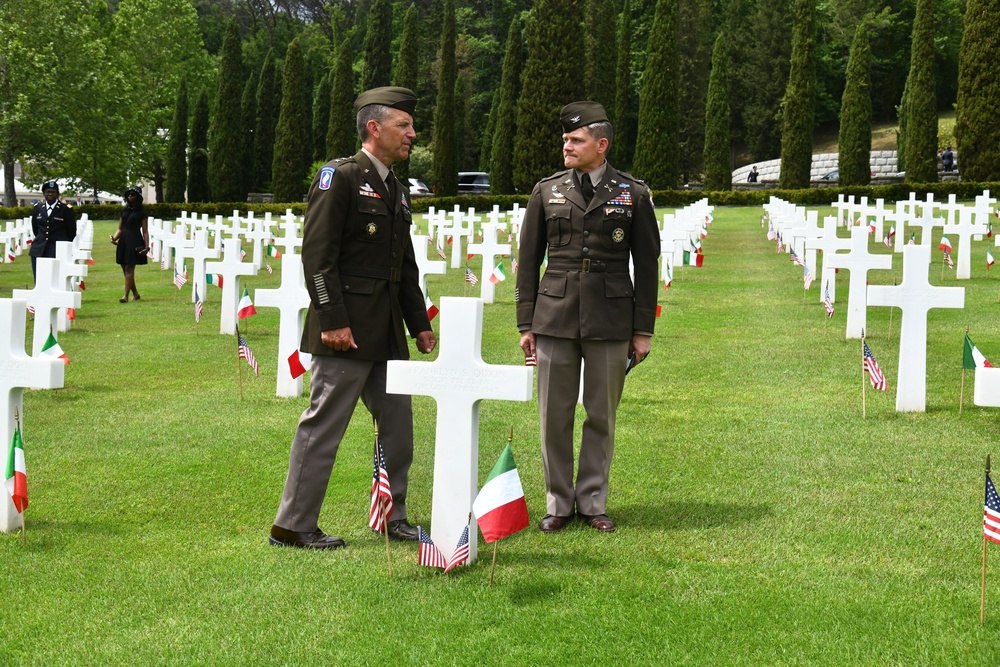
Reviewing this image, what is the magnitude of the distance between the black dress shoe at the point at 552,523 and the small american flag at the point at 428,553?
720mm

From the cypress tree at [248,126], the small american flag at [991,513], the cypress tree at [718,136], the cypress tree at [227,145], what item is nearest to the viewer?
the small american flag at [991,513]

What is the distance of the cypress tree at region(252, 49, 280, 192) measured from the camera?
55.8 meters

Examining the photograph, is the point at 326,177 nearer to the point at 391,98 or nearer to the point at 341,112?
the point at 391,98

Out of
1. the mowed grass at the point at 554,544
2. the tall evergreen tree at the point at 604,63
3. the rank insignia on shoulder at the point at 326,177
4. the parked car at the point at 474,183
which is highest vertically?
the tall evergreen tree at the point at 604,63

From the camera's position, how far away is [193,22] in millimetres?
63438

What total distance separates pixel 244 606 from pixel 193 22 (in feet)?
206

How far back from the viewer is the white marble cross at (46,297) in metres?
10.1

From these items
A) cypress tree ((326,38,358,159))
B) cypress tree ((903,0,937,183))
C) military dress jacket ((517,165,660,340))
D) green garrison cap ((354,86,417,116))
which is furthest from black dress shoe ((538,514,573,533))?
cypress tree ((326,38,358,159))

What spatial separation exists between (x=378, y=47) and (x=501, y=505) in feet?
164

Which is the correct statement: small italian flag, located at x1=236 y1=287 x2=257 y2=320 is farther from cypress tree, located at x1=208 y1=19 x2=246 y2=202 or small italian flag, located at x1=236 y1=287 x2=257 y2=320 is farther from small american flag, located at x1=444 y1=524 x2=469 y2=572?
cypress tree, located at x1=208 y1=19 x2=246 y2=202

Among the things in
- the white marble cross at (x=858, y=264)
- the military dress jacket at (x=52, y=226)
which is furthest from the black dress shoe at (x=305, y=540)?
the military dress jacket at (x=52, y=226)

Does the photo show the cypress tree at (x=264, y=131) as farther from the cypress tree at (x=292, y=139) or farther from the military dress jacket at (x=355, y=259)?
the military dress jacket at (x=355, y=259)

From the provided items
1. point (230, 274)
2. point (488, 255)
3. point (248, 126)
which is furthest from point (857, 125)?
point (230, 274)

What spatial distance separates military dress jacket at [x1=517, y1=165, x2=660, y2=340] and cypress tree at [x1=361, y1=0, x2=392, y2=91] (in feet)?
154
